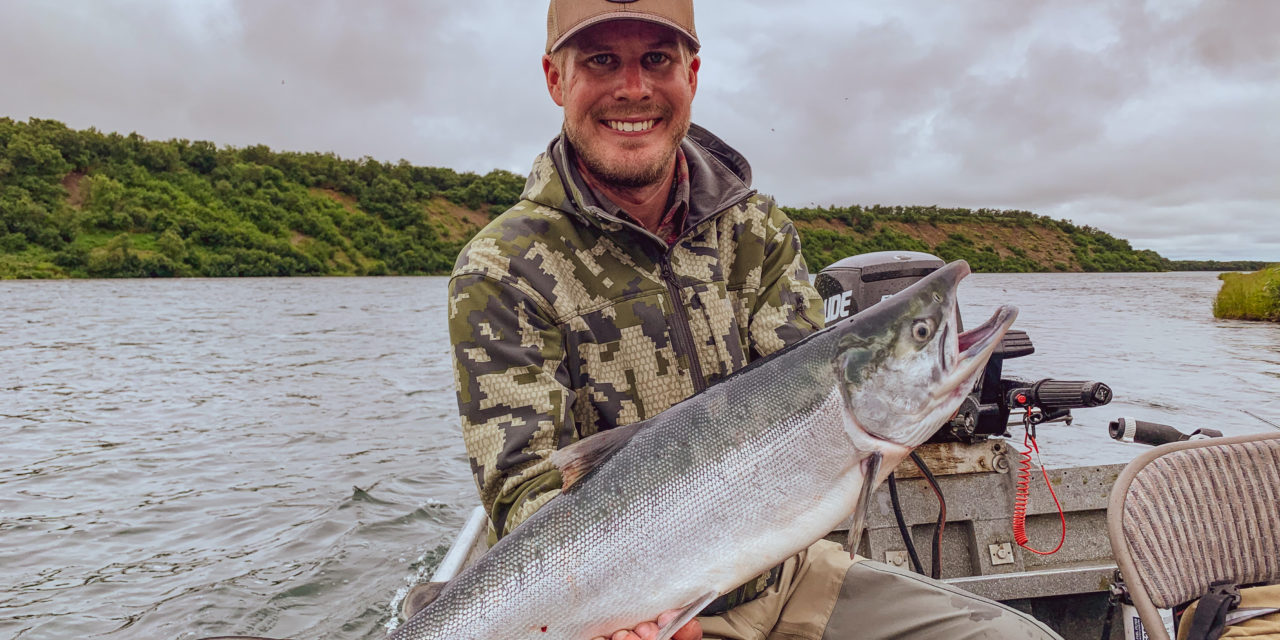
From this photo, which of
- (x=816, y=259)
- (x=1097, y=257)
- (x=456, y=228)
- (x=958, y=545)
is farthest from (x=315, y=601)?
(x=1097, y=257)

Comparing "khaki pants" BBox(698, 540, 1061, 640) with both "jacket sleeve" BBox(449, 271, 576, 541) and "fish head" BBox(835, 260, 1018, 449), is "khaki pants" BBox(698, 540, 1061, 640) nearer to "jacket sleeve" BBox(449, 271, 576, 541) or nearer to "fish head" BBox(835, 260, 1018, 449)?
"jacket sleeve" BBox(449, 271, 576, 541)

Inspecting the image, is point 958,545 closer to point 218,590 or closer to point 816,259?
point 218,590

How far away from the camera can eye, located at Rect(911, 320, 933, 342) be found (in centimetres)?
228

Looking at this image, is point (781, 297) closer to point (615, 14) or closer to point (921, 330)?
point (921, 330)

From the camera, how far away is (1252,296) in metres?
28.9

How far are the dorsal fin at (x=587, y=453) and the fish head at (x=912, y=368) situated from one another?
0.62 m

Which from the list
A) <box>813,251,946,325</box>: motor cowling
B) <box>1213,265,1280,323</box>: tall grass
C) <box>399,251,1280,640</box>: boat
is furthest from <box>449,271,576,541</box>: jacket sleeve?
<box>1213,265,1280,323</box>: tall grass

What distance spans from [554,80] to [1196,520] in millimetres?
2809

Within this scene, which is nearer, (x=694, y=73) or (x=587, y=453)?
(x=587, y=453)

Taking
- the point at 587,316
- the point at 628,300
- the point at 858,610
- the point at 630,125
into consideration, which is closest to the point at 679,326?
the point at 628,300

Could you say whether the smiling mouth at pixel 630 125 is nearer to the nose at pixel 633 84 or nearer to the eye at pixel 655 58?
the nose at pixel 633 84

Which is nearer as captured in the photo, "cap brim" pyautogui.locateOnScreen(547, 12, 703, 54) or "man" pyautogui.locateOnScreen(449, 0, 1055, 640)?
"man" pyautogui.locateOnScreen(449, 0, 1055, 640)

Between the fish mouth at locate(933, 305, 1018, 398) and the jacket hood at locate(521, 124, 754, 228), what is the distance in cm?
126

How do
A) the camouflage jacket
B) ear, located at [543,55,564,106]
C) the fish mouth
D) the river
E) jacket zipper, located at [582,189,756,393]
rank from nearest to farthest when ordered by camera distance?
1. the fish mouth
2. the camouflage jacket
3. jacket zipper, located at [582,189,756,393]
4. ear, located at [543,55,564,106]
5. the river
